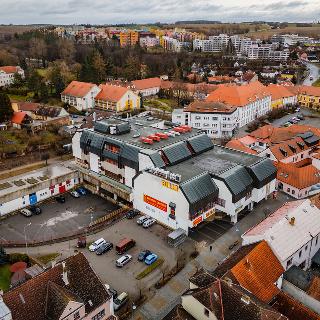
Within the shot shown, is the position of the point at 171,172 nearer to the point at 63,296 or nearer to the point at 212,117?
the point at 63,296

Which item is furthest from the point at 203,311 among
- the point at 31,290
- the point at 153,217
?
the point at 153,217

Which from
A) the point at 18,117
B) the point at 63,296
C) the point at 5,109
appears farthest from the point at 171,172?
the point at 5,109

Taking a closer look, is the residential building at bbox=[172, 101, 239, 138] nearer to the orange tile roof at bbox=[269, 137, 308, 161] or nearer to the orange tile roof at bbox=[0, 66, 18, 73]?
the orange tile roof at bbox=[269, 137, 308, 161]

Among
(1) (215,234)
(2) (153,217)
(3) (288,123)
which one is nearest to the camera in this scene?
(1) (215,234)

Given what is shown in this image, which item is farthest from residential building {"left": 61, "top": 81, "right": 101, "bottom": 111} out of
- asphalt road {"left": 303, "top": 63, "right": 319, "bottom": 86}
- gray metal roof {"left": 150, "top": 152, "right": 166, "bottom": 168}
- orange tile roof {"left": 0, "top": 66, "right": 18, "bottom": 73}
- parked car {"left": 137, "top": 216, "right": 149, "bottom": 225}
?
asphalt road {"left": 303, "top": 63, "right": 319, "bottom": 86}

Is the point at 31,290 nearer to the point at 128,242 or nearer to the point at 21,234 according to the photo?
the point at 128,242
